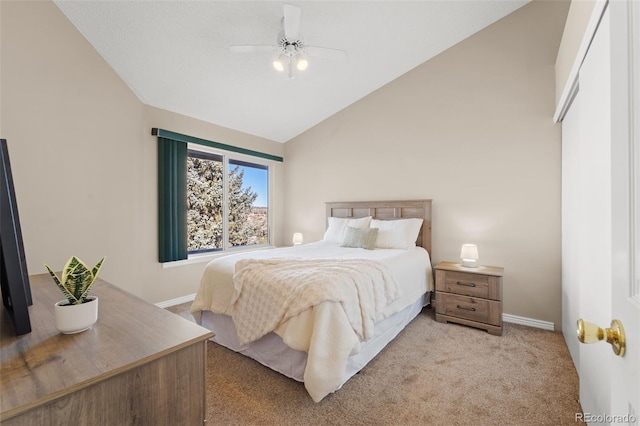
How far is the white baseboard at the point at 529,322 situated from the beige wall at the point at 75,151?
13.2 feet

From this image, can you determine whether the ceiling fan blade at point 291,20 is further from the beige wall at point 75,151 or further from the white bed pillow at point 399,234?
the white bed pillow at point 399,234

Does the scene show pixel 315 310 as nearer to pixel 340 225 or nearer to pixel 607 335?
pixel 607 335

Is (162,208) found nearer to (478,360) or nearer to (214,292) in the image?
(214,292)

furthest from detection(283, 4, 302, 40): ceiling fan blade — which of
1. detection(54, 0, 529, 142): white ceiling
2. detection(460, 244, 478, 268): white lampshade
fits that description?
detection(460, 244, 478, 268): white lampshade

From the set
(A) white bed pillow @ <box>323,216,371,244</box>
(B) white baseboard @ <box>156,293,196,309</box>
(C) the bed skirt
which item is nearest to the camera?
(C) the bed skirt

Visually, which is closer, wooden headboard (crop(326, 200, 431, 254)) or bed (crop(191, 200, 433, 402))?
bed (crop(191, 200, 433, 402))

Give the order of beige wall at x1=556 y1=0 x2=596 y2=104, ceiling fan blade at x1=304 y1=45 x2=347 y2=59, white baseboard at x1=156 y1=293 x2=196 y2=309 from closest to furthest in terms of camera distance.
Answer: beige wall at x1=556 y1=0 x2=596 y2=104 < ceiling fan blade at x1=304 y1=45 x2=347 y2=59 < white baseboard at x1=156 y1=293 x2=196 y2=309

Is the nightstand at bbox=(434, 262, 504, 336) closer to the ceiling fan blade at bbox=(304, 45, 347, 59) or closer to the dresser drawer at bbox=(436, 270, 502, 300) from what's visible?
the dresser drawer at bbox=(436, 270, 502, 300)

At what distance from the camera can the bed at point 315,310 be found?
1.65 m

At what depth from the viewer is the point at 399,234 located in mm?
3289

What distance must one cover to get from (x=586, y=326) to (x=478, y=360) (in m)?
1.92

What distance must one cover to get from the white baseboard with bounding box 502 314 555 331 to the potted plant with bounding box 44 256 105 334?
3.55 m

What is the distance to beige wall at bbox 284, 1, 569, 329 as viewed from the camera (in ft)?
9.00

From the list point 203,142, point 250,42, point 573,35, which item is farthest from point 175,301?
point 573,35
